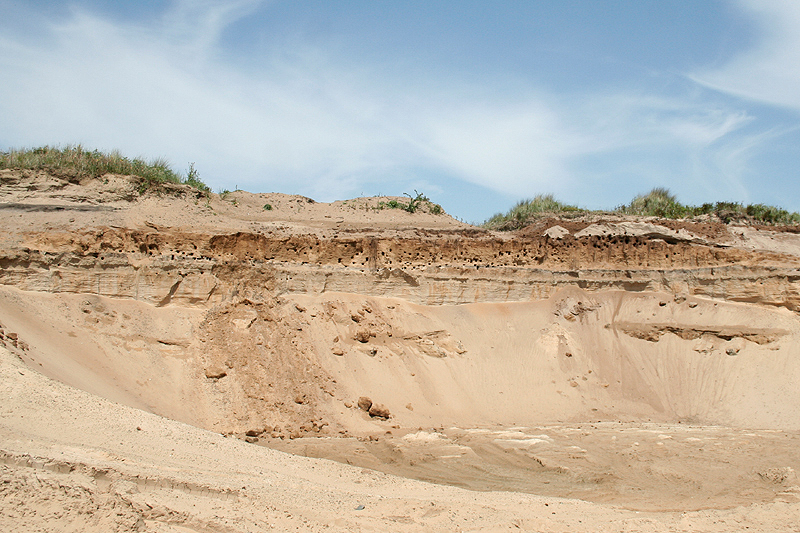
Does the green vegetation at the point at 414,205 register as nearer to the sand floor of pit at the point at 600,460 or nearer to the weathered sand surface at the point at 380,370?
the weathered sand surface at the point at 380,370

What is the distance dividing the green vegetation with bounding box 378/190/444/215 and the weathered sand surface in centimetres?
173

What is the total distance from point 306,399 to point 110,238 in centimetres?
641

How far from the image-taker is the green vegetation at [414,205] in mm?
23438

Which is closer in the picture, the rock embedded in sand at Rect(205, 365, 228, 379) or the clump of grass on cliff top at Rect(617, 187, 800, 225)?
the rock embedded in sand at Rect(205, 365, 228, 379)

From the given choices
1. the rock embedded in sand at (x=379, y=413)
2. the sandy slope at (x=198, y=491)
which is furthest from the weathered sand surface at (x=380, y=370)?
the rock embedded in sand at (x=379, y=413)

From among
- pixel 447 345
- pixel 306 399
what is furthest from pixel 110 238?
pixel 447 345

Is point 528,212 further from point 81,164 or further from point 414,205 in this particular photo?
point 81,164

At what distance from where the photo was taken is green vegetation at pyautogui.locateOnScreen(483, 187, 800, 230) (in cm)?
2230

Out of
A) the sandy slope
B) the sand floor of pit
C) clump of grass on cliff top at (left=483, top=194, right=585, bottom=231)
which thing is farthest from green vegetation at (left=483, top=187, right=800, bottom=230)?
the sandy slope

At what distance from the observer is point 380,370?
47.9 feet

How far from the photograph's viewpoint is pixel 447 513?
24.5 ft

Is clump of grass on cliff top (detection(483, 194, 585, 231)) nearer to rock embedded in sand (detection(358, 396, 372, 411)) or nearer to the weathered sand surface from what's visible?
the weathered sand surface

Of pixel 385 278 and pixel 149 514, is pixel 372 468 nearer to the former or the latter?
pixel 149 514

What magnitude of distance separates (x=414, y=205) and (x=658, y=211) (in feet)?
31.3
